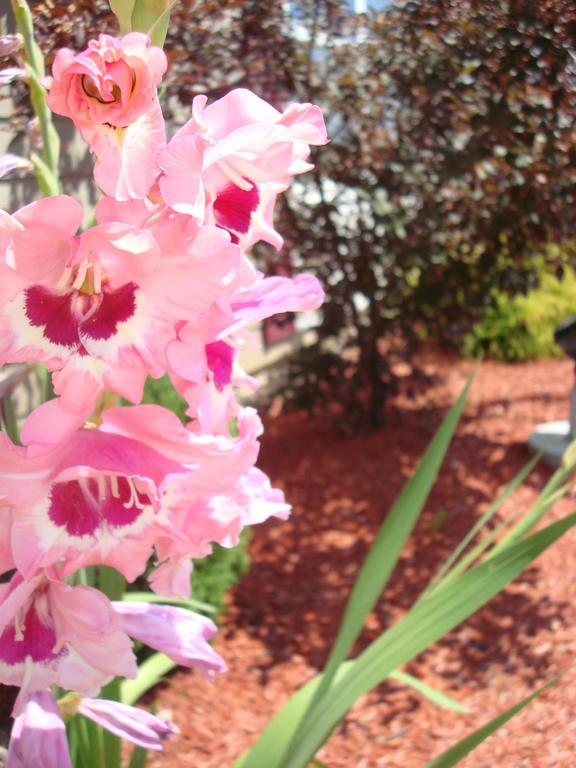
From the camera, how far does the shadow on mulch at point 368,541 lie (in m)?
2.96

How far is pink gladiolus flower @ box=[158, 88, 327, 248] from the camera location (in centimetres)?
78

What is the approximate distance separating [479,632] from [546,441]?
59.6 inches

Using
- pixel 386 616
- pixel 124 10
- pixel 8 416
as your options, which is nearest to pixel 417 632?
pixel 8 416

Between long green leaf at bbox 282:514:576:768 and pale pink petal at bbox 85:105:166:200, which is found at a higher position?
pale pink petal at bbox 85:105:166:200

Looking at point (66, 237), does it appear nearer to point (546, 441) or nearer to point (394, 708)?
point (394, 708)

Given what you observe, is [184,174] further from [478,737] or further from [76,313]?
[478,737]

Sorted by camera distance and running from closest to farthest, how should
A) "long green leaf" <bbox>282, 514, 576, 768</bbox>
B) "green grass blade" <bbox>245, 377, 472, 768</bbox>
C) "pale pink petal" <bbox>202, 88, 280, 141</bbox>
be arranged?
1. "pale pink petal" <bbox>202, 88, 280, 141</bbox>
2. "long green leaf" <bbox>282, 514, 576, 768</bbox>
3. "green grass blade" <bbox>245, 377, 472, 768</bbox>

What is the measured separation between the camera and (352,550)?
355cm

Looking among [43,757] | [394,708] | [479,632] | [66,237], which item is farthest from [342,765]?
[66,237]

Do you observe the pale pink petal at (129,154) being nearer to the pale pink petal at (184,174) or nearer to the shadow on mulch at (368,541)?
the pale pink petal at (184,174)

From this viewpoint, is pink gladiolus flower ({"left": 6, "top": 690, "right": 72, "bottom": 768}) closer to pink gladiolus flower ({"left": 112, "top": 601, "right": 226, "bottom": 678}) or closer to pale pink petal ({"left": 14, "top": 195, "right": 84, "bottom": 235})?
pink gladiolus flower ({"left": 112, "top": 601, "right": 226, "bottom": 678})

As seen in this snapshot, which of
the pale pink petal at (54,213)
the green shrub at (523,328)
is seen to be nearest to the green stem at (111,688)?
the pale pink petal at (54,213)

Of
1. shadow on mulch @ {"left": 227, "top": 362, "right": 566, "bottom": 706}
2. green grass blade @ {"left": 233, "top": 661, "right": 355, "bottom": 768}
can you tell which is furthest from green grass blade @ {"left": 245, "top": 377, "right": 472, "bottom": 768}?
shadow on mulch @ {"left": 227, "top": 362, "right": 566, "bottom": 706}

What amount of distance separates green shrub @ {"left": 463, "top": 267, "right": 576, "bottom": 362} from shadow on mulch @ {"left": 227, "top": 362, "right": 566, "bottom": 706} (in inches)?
53.0
